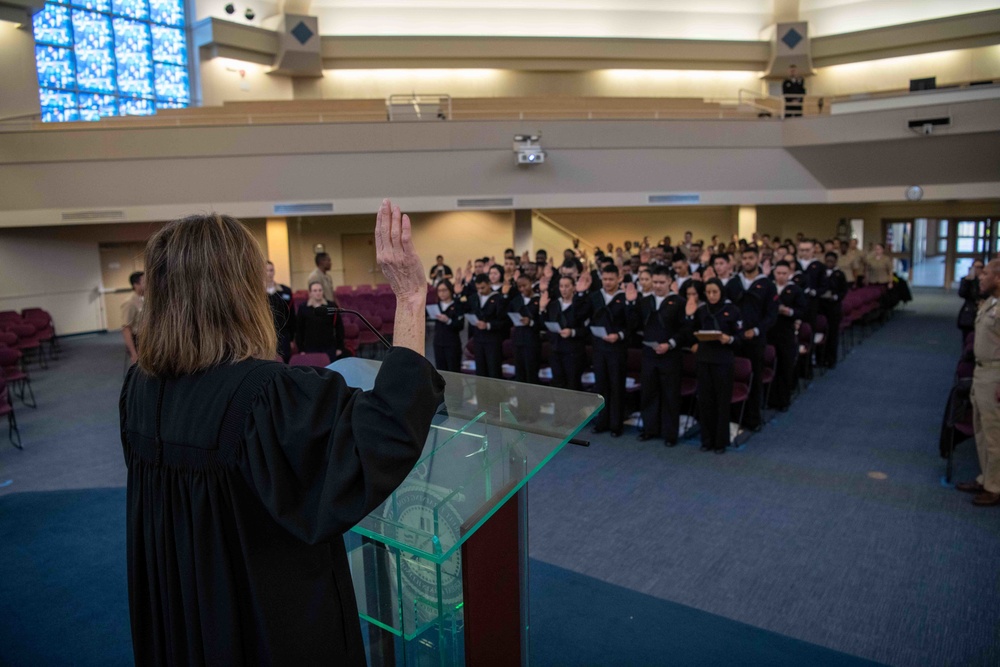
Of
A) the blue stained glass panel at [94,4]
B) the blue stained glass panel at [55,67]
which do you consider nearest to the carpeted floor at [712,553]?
the blue stained glass panel at [55,67]

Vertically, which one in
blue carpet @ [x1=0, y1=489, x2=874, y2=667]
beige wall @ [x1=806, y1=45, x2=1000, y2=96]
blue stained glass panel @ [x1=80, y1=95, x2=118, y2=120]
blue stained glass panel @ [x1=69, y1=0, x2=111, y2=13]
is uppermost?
blue stained glass panel @ [x1=69, y1=0, x2=111, y2=13]

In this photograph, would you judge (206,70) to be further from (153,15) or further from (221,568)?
(221,568)

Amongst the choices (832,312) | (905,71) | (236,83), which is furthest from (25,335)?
(905,71)

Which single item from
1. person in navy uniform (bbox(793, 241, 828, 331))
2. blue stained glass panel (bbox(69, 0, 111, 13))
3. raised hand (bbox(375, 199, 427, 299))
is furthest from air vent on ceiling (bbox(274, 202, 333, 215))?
raised hand (bbox(375, 199, 427, 299))

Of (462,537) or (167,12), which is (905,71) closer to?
(167,12)

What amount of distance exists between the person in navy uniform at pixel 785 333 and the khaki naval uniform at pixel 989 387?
9.36 ft

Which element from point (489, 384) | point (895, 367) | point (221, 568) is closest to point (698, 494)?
point (489, 384)

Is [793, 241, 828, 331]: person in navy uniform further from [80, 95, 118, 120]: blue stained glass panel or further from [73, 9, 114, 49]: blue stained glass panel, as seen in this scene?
[73, 9, 114, 49]: blue stained glass panel

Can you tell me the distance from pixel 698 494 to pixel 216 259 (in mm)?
4851

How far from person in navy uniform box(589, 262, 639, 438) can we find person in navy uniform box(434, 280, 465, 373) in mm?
2209

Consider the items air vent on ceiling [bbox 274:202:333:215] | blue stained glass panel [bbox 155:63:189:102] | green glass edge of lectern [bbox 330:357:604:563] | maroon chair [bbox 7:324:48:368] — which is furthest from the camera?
blue stained glass panel [bbox 155:63:189:102]

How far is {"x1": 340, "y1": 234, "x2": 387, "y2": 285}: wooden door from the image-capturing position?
20.0 m

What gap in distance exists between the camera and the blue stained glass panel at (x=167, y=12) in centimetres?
1969

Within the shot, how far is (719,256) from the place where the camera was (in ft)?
28.3
